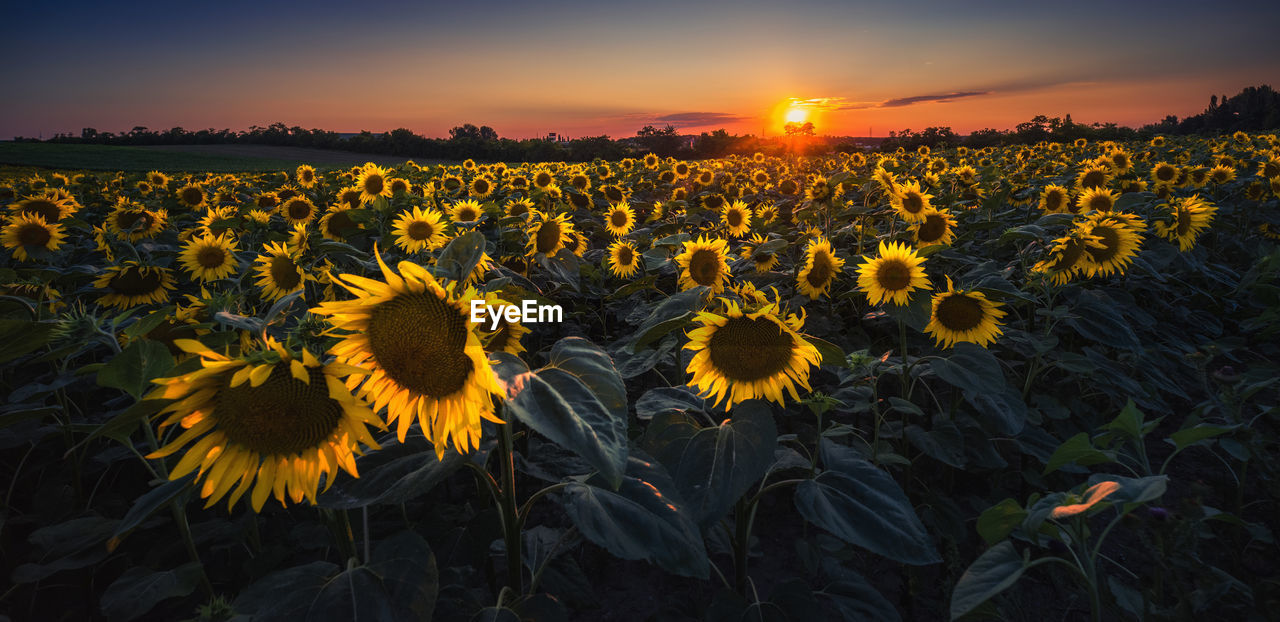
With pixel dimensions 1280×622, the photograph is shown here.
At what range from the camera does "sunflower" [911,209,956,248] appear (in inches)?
187

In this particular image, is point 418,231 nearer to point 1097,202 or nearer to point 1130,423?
point 1130,423

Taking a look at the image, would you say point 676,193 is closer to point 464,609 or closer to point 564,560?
point 564,560

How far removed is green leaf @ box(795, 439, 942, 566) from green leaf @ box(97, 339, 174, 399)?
1.99m

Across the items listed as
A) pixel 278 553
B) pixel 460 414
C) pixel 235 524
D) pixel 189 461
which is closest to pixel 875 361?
pixel 460 414

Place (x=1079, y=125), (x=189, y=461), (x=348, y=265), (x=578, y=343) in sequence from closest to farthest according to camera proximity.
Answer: (x=189, y=461)
(x=578, y=343)
(x=348, y=265)
(x=1079, y=125)

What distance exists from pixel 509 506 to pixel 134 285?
3653 mm

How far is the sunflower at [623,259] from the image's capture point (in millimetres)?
5211

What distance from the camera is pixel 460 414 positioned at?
1.42 metres

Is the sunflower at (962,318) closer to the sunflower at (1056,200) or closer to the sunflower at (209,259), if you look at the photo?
the sunflower at (1056,200)

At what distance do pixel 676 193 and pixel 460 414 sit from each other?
853 centimetres

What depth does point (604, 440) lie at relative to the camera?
1.19m

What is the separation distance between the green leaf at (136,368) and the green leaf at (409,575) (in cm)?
84

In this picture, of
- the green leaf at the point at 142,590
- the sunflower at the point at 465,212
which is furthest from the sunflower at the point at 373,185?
the green leaf at the point at 142,590

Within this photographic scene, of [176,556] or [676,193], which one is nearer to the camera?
[176,556]
